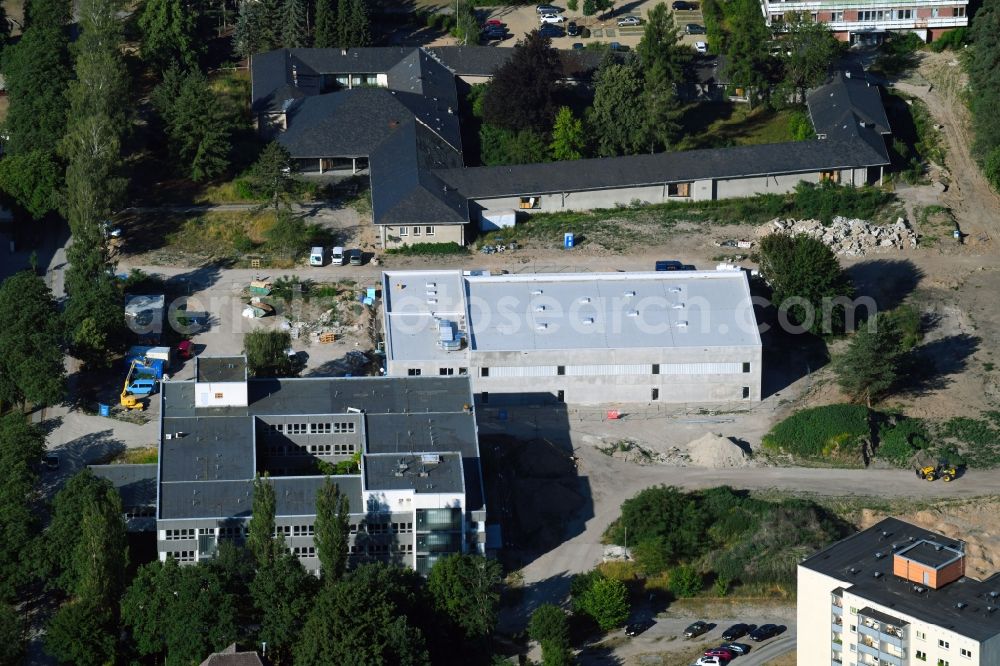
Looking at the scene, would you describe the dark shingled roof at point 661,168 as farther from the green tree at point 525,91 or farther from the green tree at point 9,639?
the green tree at point 9,639

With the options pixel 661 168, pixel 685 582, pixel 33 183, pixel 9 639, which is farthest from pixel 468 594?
pixel 33 183

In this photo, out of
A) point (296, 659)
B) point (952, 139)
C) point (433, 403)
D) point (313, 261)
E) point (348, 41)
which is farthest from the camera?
point (348, 41)

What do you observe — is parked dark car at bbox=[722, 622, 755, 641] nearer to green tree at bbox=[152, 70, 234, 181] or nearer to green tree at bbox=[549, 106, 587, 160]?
green tree at bbox=[549, 106, 587, 160]

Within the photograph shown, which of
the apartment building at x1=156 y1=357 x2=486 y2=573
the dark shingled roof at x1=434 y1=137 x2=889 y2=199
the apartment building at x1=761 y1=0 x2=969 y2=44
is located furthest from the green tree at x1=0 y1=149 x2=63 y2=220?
the apartment building at x1=761 y1=0 x2=969 y2=44

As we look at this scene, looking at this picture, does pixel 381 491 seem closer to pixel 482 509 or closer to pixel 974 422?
pixel 482 509

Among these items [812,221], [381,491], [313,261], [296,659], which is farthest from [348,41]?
[296,659]

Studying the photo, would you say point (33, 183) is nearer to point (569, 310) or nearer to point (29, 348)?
point (29, 348)
